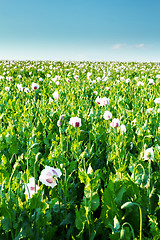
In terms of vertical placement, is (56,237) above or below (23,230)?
below

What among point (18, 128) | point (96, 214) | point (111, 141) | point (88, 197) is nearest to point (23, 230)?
point (88, 197)

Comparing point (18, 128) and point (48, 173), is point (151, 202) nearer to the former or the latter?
point (48, 173)

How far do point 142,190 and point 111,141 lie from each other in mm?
1359

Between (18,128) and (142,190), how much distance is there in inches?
84.5

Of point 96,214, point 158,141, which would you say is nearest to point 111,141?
point 158,141

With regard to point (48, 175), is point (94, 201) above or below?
below

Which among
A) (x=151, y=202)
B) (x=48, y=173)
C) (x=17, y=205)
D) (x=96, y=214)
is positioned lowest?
(x=96, y=214)

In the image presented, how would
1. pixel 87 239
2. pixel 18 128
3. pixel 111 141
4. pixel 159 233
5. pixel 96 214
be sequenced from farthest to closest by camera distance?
pixel 18 128, pixel 111 141, pixel 96 214, pixel 87 239, pixel 159 233

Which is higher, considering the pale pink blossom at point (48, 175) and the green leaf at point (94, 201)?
the pale pink blossom at point (48, 175)

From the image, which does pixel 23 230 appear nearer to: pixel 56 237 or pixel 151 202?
pixel 56 237

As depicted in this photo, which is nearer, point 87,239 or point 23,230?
point 23,230

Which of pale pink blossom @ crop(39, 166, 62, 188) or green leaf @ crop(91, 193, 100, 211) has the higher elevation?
pale pink blossom @ crop(39, 166, 62, 188)

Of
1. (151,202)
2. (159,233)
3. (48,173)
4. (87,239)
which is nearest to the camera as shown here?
(159,233)

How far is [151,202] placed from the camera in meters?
1.89
